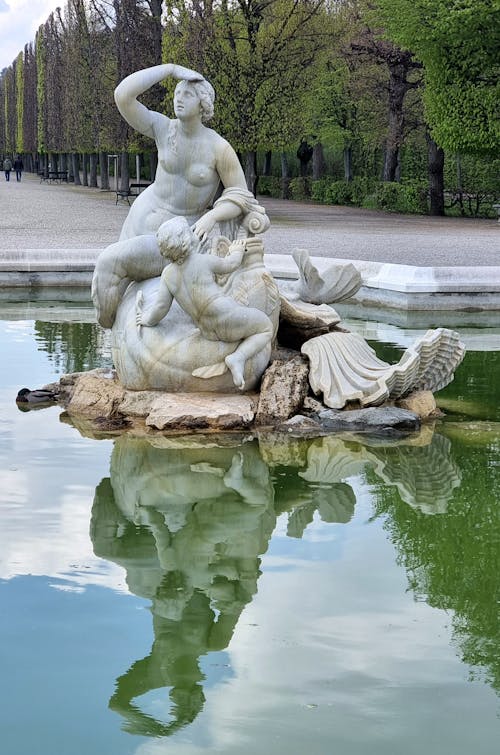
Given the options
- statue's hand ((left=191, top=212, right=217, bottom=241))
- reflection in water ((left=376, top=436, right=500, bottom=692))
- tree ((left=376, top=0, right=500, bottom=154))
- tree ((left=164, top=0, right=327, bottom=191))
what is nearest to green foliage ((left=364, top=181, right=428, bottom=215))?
tree ((left=376, top=0, right=500, bottom=154))

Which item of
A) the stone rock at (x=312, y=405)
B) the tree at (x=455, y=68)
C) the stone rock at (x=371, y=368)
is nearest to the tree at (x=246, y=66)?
the tree at (x=455, y=68)

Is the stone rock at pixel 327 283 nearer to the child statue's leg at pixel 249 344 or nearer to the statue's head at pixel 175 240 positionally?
the child statue's leg at pixel 249 344

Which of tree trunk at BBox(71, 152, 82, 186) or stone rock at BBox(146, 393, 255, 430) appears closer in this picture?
stone rock at BBox(146, 393, 255, 430)

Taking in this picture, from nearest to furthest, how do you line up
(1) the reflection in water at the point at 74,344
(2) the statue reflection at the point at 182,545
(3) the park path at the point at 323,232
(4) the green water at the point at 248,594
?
(4) the green water at the point at 248,594
(2) the statue reflection at the point at 182,545
(1) the reflection in water at the point at 74,344
(3) the park path at the point at 323,232

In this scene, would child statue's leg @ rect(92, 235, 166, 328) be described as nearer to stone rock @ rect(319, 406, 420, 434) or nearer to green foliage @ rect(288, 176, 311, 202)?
stone rock @ rect(319, 406, 420, 434)

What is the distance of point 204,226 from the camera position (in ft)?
22.6

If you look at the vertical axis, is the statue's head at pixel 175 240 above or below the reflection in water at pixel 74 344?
above

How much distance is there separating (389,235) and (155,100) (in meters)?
8.51

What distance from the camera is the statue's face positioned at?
6.99 m

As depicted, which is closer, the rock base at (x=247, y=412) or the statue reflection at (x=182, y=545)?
the statue reflection at (x=182, y=545)

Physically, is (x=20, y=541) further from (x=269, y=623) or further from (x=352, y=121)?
(x=352, y=121)

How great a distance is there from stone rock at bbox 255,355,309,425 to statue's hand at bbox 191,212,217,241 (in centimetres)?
84

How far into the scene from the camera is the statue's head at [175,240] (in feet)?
21.1

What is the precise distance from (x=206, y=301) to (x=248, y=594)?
105 inches
